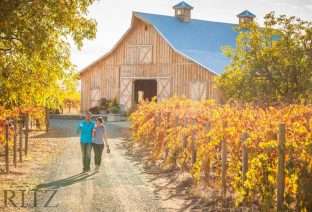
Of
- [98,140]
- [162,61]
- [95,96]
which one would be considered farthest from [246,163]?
[95,96]

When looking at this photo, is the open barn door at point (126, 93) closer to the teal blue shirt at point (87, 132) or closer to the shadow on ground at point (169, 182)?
the shadow on ground at point (169, 182)

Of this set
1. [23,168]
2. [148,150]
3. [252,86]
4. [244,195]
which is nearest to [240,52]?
[252,86]

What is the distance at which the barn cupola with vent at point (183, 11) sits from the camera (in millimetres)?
40656

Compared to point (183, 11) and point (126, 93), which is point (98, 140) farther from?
point (183, 11)

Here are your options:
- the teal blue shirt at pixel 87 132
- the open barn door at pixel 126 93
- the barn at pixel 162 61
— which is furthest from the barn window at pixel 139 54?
the teal blue shirt at pixel 87 132

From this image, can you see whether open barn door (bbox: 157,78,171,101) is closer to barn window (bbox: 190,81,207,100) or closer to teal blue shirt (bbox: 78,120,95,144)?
barn window (bbox: 190,81,207,100)

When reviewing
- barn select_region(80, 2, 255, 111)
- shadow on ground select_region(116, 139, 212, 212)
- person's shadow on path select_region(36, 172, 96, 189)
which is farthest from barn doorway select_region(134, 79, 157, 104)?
person's shadow on path select_region(36, 172, 96, 189)

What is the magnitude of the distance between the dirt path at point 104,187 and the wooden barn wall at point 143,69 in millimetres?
17711

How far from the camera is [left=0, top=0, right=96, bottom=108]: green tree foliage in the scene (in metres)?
13.4

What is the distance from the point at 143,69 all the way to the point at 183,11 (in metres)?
6.21

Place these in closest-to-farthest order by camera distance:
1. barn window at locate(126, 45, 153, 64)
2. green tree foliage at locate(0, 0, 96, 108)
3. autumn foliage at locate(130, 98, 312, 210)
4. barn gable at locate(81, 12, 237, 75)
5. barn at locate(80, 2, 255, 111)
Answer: autumn foliage at locate(130, 98, 312, 210), green tree foliage at locate(0, 0, 96, 108), barn at locate(80, 2, 255, 111), barn gable at locate(81, 12, 237, 75), barn window at locate(126, 45, 153, 64)

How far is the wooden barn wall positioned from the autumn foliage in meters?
18.8

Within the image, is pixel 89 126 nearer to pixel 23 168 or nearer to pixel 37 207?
pixel 23 168

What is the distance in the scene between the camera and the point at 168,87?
36.0 meters
